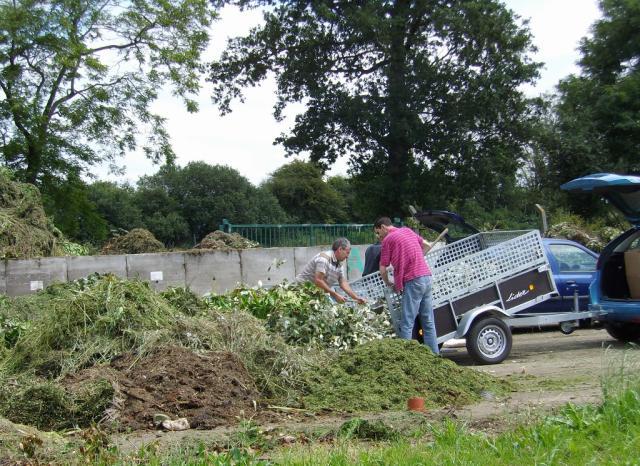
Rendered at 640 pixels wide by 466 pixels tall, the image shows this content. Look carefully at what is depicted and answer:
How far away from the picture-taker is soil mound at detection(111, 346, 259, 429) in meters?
6.32

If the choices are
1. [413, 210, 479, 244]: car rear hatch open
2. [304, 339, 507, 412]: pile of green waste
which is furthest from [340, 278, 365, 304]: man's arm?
[413, 210, 479, 244]: car rear hatch open

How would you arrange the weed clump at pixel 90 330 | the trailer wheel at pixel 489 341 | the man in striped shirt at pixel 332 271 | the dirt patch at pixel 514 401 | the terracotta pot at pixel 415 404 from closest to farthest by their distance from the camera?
the dirt patch at pixel 514 401 < the terracotta pot at pixel 415 404 < the weed clump at pixel 90 330 < the trailer wheel at pixel 489 341 < the man in striped shirt at pixel 332 271

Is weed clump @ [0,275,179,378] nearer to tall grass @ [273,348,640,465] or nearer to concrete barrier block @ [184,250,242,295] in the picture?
tall grass @ [273,348,640,465]

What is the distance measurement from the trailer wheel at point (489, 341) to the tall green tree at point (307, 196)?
46.3 metres

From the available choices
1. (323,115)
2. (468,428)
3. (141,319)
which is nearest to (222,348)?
(141,319)

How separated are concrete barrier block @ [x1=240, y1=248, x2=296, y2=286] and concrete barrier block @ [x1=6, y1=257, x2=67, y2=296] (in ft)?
11.8

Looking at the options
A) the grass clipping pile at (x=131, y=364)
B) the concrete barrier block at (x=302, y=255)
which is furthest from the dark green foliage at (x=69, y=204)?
the grass clipping pile at (x=131, y=364)

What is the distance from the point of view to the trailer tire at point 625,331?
1135cm

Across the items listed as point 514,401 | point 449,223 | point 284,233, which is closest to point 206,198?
point 284,233

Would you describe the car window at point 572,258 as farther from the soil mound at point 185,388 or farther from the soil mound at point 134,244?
the soil mound at point 134,244

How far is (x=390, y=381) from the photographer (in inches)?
285

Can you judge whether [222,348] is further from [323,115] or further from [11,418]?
[323,115]

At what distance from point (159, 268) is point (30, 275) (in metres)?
2.28

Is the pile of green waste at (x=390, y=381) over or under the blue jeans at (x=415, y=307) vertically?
under
